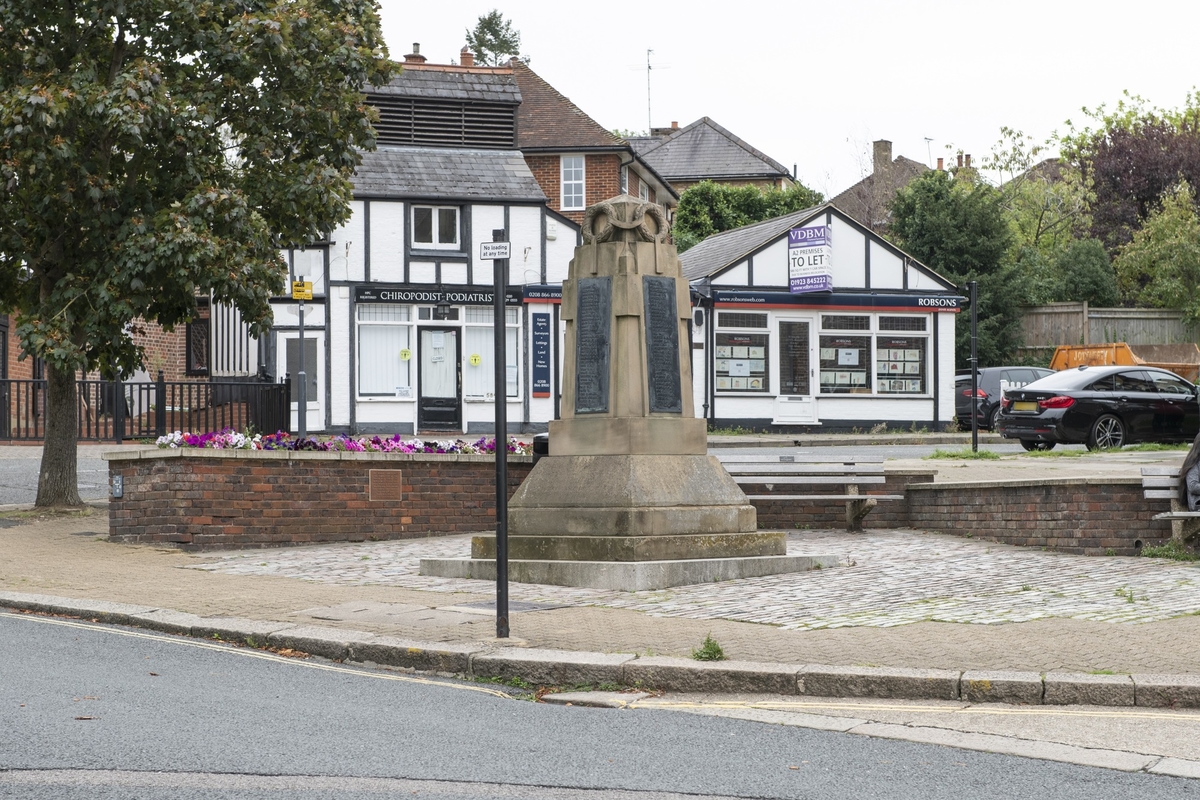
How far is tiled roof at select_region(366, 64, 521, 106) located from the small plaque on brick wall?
19599 millimetres

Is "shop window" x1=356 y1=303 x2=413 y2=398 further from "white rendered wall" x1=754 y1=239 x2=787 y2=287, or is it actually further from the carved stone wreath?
the carved stone wreath

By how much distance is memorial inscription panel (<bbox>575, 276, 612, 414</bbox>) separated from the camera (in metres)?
12.1

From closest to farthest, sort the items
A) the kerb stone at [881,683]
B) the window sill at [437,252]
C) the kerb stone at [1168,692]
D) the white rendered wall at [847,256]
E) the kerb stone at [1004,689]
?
1. the kerb stone at [1168,692]
2. the kerb stone at [1004,689]
3. the kerb stone at [881,683]
4. the window sill at [437,252]
5. the white rendered wall at [847,256]

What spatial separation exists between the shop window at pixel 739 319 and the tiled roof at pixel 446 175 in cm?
522

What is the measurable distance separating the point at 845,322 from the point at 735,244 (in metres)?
3.66

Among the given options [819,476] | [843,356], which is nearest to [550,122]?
[843,356]

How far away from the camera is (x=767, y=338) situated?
110 feet

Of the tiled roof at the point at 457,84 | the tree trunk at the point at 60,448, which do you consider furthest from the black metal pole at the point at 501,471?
the tiled roof at the point at 457,84

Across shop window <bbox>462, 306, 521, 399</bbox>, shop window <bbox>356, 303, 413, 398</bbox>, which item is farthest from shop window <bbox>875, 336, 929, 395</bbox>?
shop window <bbox>356, 303, 413, 398</bbox>

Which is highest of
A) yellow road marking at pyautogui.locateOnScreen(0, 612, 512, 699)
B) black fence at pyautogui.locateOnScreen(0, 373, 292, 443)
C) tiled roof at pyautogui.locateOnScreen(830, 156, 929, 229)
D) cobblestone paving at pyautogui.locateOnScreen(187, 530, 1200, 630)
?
tiled roof at pyautogui.locateOnScreen(830, 156, 929, 229)

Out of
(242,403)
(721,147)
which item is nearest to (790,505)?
(242,403)

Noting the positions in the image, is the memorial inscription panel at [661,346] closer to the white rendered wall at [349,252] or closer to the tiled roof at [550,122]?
the white rendered wall at [349,252]

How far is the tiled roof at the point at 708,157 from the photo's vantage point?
63750 millimetres

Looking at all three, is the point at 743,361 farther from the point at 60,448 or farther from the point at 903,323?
the point at 60,448
